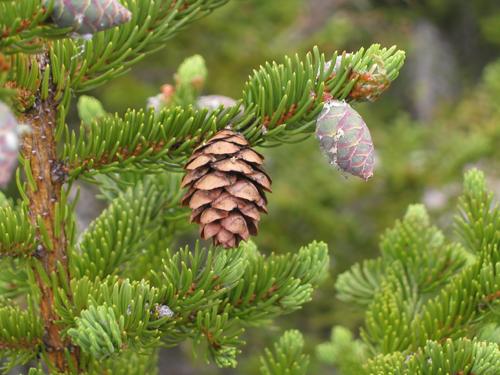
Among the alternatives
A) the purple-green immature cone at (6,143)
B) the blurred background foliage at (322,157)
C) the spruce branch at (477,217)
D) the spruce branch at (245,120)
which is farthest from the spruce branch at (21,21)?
the blurred background foliage at (322,157)

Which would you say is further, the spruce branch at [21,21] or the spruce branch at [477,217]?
the spruce branch at [477,217]

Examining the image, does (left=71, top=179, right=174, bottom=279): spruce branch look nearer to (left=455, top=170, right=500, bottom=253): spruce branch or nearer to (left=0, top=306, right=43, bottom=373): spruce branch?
(left=0, top=306, right=43, bottom=373): spruce branch

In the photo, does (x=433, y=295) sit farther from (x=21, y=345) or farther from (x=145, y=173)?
(x=21, y=345)

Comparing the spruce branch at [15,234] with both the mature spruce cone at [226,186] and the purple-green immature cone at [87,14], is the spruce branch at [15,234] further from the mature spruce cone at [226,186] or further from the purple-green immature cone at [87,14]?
the purple-green immature cone at [87,14]

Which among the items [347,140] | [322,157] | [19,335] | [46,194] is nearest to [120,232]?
[46,194]

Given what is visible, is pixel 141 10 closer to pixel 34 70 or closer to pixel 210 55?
pixel 34 70

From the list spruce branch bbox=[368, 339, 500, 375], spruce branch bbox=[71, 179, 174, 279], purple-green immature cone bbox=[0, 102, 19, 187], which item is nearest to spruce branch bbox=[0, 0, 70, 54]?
purple-green immature cone bbox=[0, 102, 19, 187]

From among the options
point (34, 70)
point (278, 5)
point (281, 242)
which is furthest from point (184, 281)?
point (278, 5)
